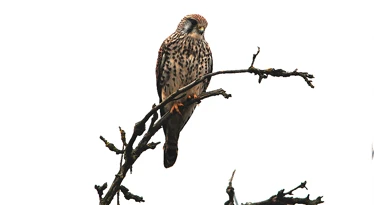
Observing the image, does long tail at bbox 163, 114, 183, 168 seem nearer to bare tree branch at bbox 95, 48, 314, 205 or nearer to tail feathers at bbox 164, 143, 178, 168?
tail feathers at bbox 164, 143, 178, 168

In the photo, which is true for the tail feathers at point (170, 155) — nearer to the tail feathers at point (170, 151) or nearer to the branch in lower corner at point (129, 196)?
the tail feathers at point (170, 151)

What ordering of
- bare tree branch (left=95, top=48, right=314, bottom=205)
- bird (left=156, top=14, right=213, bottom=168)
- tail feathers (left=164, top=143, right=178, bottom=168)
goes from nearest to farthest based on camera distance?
bare tree branch (left=95, top=48, right=314, bottom=205) < tail feathers (left=164, top=143, right=178, bottom=168) < bird (left=156, top=14, right=213, bottom=168)

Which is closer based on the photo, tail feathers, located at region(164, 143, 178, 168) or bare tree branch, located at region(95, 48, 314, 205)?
bare tree branch, located at region(95, 48, 314, 205)

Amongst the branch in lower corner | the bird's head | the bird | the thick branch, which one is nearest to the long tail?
the bird

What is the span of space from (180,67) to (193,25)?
76 centimetres

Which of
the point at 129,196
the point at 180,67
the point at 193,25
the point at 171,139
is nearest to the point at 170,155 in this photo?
the point at 171,139

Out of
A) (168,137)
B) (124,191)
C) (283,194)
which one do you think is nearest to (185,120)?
(168,137)

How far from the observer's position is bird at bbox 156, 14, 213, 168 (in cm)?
694

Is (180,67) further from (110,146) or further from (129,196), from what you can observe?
(129,196)

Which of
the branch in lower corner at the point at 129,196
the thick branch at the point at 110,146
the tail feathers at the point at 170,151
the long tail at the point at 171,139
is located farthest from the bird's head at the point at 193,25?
the branch in lower corner at the point at 129,196

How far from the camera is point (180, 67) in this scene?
22.9 feet

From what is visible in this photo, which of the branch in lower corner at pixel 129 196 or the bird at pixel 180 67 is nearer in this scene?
the branch in lower corner at pixel 129 196

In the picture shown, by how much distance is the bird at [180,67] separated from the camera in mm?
6941

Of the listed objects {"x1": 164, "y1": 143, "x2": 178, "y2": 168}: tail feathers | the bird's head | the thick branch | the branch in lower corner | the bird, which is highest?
the bird's head
